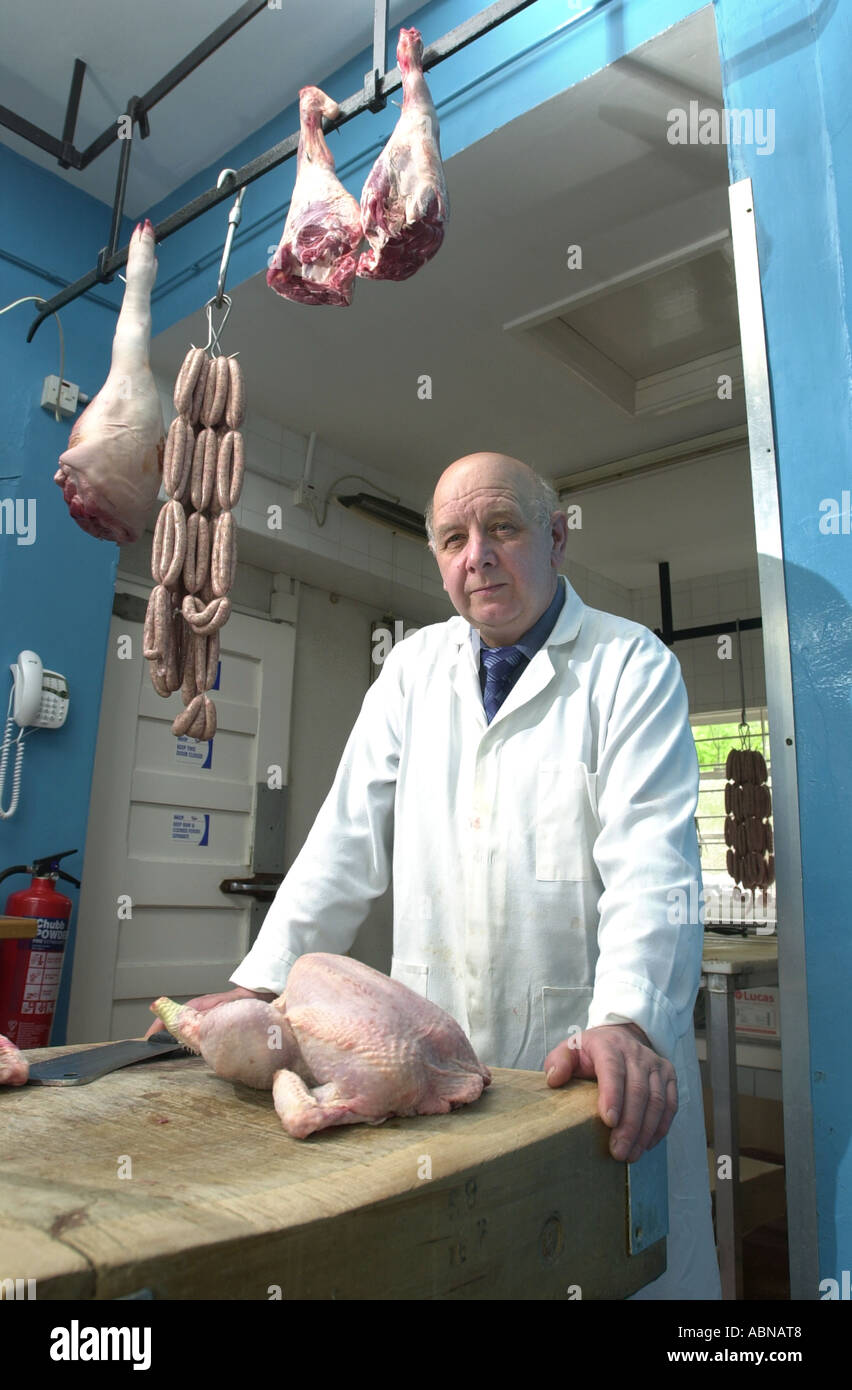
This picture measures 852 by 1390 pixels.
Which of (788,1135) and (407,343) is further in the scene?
(407,343)

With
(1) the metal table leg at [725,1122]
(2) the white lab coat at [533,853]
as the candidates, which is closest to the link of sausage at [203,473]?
(2) the white lab coat at [533,853]

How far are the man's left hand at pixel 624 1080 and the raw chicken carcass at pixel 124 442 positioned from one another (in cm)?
215

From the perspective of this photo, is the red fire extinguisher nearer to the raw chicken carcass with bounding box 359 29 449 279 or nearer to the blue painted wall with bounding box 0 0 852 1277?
the blue painted wall with bounding box 0 0 852 1277

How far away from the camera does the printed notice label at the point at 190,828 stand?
525 centimetres

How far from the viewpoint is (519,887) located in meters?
2.07

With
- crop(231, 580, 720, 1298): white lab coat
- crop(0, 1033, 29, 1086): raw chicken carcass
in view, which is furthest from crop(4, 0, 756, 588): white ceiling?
crop(0, 1033, 29, 1086): raw chicken carcass

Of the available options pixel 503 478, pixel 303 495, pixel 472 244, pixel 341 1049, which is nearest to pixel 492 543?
pixel 503 478

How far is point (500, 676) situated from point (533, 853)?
50cm

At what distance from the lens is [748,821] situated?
274 inches

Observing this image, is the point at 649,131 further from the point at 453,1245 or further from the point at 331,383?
the point at 453,1245

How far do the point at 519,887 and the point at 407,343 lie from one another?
11.6ft

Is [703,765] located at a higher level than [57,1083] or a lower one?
higher

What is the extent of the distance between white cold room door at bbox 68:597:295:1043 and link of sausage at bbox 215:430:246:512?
264cm
